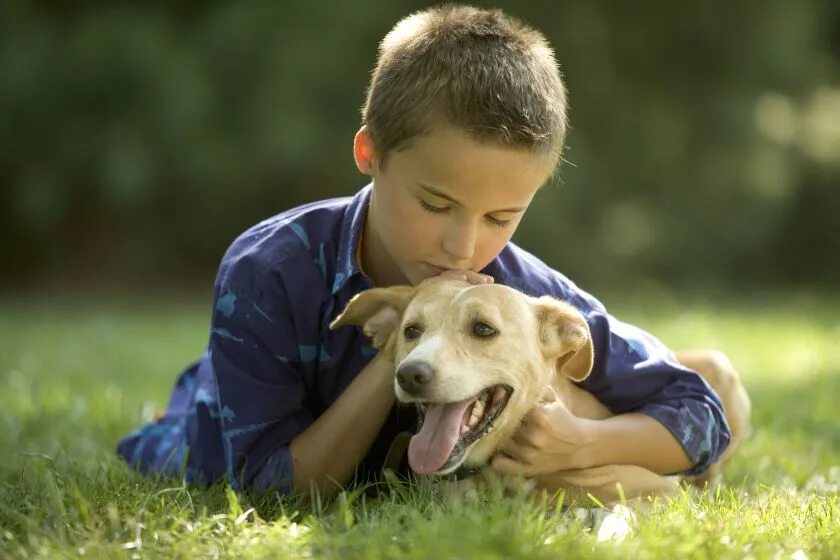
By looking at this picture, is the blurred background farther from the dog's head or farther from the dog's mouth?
the dog's mouth

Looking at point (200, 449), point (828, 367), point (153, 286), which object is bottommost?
point (153, 286)

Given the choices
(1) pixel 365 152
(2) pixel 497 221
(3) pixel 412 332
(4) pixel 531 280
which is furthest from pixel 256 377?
(4) pixel 531 280

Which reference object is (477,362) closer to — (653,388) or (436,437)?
(436,437)

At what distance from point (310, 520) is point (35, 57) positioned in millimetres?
11377

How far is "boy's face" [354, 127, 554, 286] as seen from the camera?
3.20 m

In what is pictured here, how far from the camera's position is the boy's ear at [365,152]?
3.50 metres

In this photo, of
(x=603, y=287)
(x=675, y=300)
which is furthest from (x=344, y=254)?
(x=603, y=287)

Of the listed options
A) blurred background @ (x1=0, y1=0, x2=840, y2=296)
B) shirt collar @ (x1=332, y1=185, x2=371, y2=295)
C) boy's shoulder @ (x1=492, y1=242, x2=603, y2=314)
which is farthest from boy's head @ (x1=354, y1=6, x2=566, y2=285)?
blurred background @ (x1=0, y1=0, x2=840, y2=296)

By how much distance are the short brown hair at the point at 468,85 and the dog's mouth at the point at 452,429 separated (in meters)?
0.78

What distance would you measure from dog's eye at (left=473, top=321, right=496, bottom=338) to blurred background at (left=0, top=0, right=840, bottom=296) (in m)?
10.1

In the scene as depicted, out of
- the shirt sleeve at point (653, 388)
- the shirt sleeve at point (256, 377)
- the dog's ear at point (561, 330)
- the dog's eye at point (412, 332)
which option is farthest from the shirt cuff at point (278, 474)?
the shirt sleeve at point (653, 388)

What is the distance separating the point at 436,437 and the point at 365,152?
38.6 inches

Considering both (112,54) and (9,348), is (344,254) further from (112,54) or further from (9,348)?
(112,54)

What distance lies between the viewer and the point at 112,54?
1278cm
